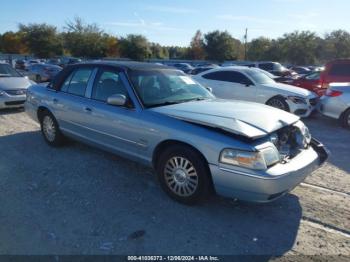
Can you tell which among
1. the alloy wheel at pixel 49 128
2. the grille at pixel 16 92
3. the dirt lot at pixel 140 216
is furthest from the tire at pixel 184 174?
the grille at pixel 16 92

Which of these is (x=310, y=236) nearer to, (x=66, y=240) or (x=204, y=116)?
(x=204, y=116)

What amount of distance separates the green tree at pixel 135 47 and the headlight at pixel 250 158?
5474cm

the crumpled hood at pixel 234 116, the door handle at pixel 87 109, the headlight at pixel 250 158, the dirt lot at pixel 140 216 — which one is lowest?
the dirt lot at pixel 140 216

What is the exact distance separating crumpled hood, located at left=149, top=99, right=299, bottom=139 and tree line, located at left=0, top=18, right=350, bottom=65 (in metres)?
53.0

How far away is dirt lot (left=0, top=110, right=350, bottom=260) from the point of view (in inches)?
119

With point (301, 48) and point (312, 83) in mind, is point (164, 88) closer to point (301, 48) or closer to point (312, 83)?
point (312, 83)

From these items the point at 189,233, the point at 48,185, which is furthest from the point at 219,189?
the point at 48,185

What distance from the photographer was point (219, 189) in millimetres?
3432

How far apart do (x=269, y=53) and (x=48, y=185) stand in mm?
57463

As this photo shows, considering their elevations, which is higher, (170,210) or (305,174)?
(305,174)

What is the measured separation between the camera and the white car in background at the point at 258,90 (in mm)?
8891

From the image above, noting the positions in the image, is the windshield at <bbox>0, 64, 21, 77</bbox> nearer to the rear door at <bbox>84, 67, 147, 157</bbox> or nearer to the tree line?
the rear door at <bbox>84, 67, 147, 157</bbox>

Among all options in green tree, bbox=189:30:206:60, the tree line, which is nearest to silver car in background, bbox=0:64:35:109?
the tree line

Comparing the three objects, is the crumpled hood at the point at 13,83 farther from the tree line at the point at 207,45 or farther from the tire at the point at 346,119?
the tree line at the point at 207,45
